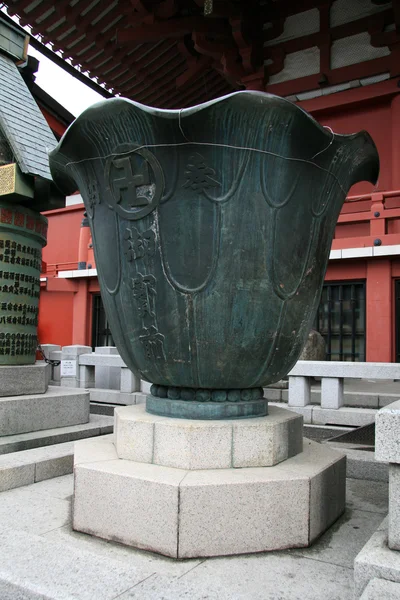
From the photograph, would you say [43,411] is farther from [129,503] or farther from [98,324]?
[98,324]

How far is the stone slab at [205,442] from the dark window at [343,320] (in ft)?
18.6

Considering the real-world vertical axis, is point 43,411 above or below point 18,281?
below

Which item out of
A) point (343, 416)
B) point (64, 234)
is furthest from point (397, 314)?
point (64, 234)

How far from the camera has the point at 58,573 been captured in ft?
5.95

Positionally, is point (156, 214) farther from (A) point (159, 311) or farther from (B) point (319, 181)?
(B) point (319, 181)

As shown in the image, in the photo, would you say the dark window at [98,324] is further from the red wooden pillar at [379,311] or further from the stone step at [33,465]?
the stone step at [33,465]

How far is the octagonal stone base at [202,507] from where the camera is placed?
1.99 metres

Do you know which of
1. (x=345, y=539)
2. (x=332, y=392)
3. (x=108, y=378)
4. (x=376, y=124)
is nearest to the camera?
(x=345, y=539)

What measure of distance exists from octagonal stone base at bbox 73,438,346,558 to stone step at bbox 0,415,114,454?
4.04 ft

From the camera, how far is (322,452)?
2604 mm

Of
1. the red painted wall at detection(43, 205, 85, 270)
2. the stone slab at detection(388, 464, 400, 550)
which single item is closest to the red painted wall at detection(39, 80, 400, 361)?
the stone slab at detection(388, 464, 400, 550)

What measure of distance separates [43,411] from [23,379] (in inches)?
11.0

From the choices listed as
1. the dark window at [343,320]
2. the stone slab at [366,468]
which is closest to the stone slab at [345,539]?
the stone slab at [366,468]

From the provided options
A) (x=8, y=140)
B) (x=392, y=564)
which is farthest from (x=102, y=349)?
(x=392, y=564)
